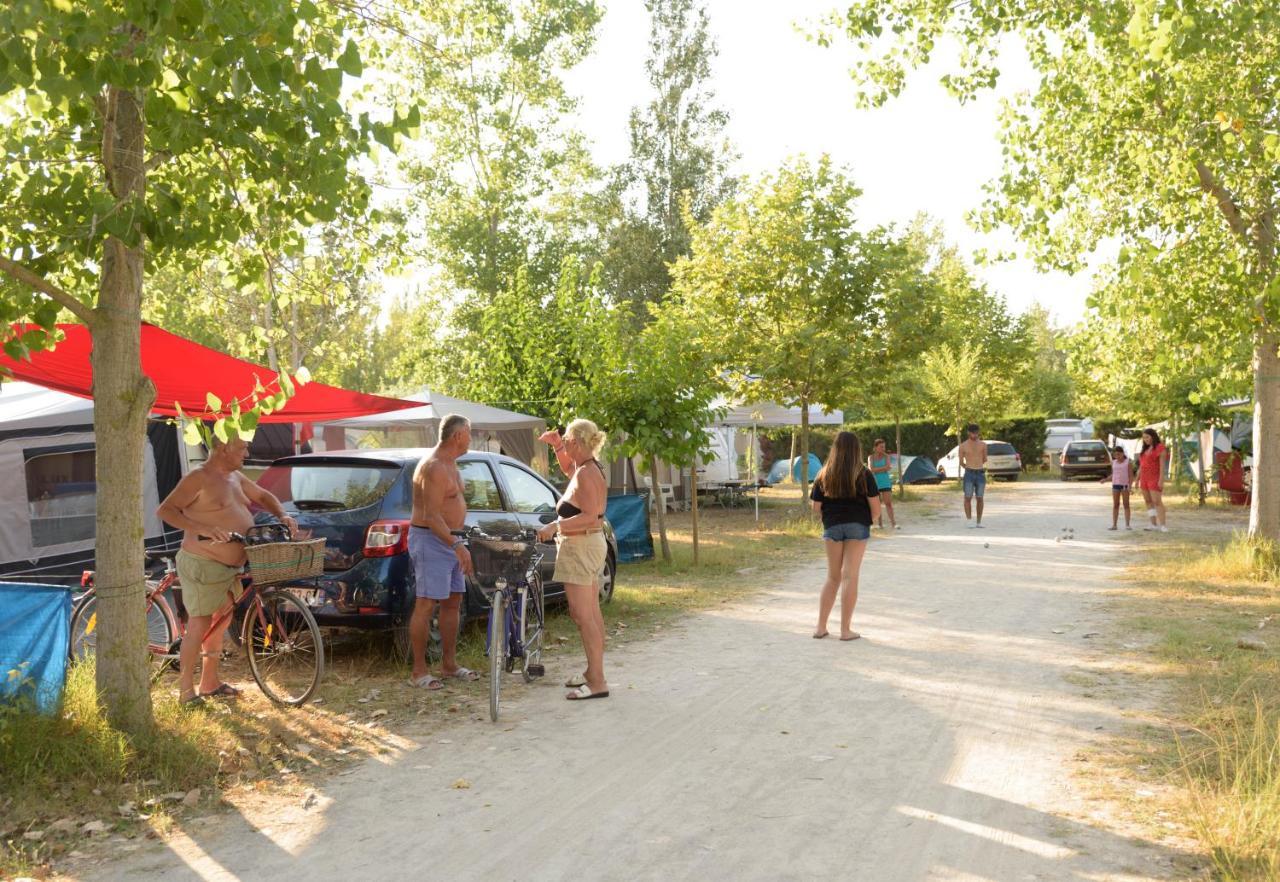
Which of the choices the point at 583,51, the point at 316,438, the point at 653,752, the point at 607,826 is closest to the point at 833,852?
the point at 607,826

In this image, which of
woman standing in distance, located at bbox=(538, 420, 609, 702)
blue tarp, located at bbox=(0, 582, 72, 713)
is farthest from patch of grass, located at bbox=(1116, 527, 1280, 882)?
blue tarp, located at bbox=(0, 582, 72, 713)

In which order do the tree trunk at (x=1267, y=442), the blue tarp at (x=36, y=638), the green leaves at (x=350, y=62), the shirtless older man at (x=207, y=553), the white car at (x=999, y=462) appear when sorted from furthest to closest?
the white car at (x=999, y=462) < the tree trunk at (x=1267, y=442) < the shirtless older man at (x=207, y=553) < the blue tarp at (x=36, y=638) < the green leaves at (x=350, y=62)

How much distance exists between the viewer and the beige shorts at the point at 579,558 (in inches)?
291

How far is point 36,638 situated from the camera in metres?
6.14

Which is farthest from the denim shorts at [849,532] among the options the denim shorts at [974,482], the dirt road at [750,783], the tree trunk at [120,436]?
the denim shorts at [974,482]

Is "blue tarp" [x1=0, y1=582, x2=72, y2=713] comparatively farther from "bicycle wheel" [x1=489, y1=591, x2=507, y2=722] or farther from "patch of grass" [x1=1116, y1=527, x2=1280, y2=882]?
"patch of grass" [x1=1116, y1=527, x2=1280, y2=882]

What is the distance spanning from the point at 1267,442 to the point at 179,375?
1197cm

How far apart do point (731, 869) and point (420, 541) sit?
3916 millimetres

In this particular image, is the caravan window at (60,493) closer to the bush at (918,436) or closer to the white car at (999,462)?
the white car at (999,462)

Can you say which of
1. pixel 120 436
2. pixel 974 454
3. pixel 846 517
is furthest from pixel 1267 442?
pixel 120 436

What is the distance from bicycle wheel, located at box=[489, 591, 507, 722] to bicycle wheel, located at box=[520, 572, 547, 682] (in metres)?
0.31

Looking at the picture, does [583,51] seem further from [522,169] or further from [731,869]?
A: [731,869]

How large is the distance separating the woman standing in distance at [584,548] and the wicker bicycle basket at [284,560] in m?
1.50

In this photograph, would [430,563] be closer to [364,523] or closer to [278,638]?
[364,523]
